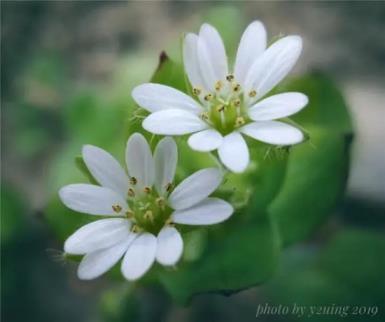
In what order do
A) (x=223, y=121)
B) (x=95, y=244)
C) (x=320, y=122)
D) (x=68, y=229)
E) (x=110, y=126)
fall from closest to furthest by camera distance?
(x=95, y=244), (x=223, y=121), (x=68, y=229), (x=320, y=122), (x=110, y=126)

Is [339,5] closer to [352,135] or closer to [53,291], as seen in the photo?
[352,135]

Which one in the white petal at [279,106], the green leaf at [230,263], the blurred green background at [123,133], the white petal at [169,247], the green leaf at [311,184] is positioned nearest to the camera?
the white petal at [169,247]

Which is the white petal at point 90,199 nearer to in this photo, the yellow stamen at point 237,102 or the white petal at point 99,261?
the white petal at point 99,261

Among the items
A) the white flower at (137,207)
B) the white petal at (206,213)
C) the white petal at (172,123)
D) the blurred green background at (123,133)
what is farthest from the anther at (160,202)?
the blurred green background at (123,133)

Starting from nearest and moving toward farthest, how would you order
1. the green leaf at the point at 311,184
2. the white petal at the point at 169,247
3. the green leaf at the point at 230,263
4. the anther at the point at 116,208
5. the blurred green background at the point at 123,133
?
the white petal at the point at 169,247 → the anther at the point at 116,208 → the green leaf at the point at 230,263 → the green leaf at the point at 311,184 → the blurred green background at the point at 123,133

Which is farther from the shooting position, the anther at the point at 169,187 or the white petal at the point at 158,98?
the anther at the point at 169,187

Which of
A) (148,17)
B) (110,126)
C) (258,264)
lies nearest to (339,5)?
(148,17)

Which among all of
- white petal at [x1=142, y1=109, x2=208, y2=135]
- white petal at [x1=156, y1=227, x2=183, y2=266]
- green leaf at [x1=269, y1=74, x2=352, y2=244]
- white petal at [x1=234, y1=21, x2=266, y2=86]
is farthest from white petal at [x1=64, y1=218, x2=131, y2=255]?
green leaf at [x1=269, y1=74, x2=352, y2=244]
